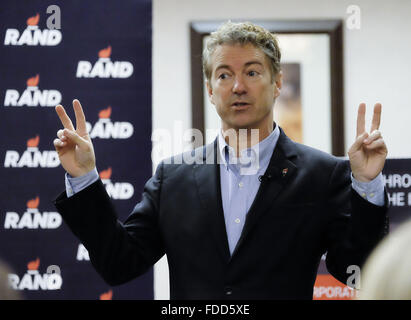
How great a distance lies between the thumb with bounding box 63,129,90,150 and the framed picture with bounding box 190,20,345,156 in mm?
1597

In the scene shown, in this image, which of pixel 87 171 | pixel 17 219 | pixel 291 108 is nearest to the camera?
pixel 87 171

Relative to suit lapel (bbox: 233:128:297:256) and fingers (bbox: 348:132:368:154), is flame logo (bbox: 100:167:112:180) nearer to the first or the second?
suit lapel (bbox: 233:128:297:256)

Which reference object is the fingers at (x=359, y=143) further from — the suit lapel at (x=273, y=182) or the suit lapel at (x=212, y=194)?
the suit lapel at (x=212, y=194)

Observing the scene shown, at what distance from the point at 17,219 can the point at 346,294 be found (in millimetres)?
1672

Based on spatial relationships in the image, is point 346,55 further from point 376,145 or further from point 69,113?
point 376,145

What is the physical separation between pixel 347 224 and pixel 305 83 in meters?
1.71

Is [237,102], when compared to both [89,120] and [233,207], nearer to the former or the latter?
[233,207]

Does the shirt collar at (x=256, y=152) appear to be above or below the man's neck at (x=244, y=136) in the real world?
below

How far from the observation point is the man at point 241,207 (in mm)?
1399

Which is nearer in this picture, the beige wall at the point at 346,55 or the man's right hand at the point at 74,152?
the man's right hand at the point at 74,152

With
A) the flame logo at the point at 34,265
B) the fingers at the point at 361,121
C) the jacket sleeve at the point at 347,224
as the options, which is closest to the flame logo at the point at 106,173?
the flame logo at the point at 34,265
